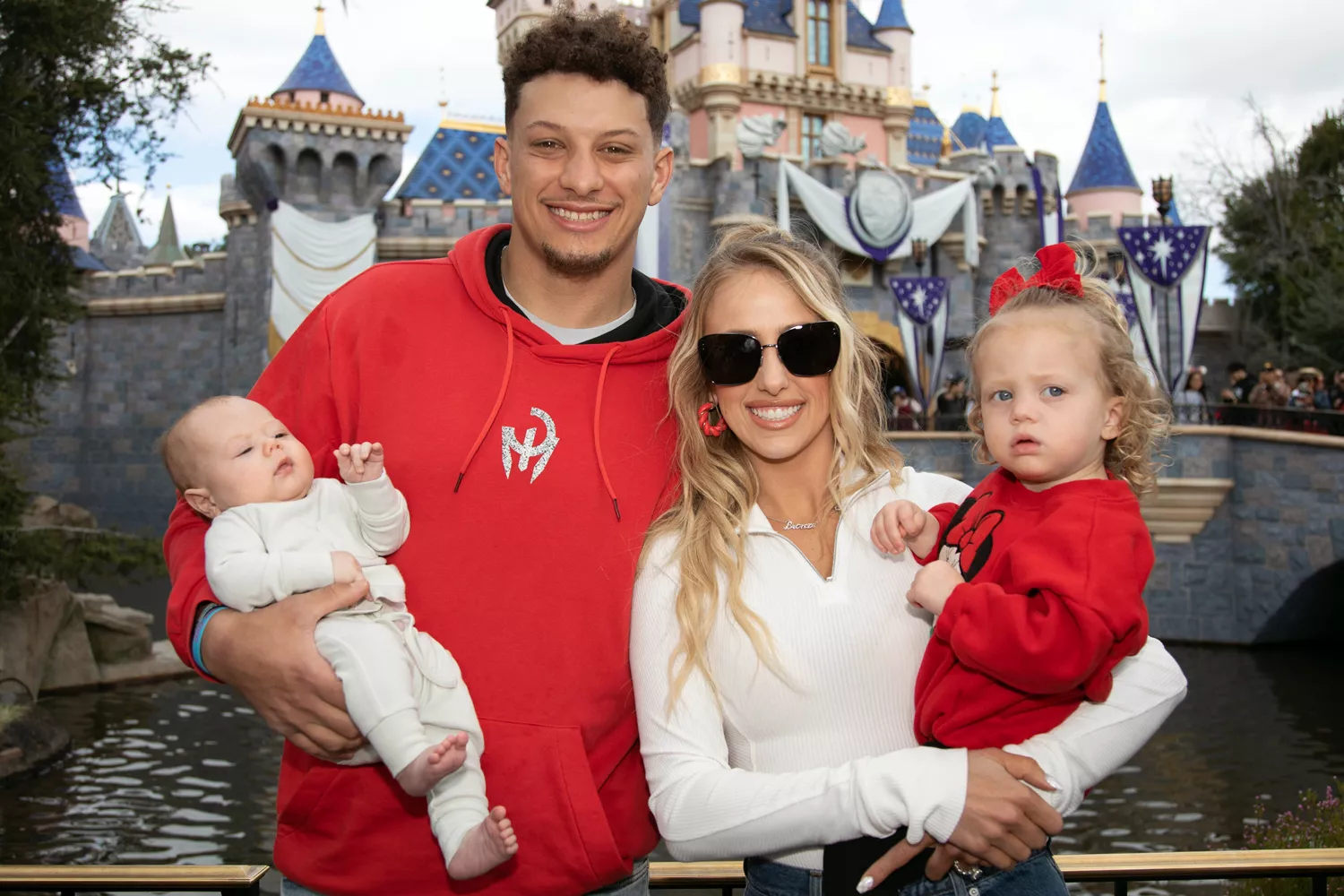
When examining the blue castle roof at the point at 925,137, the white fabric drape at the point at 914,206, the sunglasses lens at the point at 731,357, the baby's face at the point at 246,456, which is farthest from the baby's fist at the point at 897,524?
the blue castle roof at the point at 925,137

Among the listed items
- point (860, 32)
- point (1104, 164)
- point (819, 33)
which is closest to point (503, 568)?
point (819, 33)

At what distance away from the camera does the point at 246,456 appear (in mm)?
2131

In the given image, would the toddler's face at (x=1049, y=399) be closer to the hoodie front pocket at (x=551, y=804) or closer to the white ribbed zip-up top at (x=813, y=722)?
the white ribbed zip-up top at (x=813, y=722)

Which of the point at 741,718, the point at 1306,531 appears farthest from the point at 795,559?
the point at 1306,531

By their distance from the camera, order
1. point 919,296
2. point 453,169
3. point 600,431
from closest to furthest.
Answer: point 600,431 < point 919,296 < point 453,169

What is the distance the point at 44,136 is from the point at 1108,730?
11.0 metres

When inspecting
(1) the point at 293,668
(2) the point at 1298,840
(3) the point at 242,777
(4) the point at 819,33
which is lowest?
(3) the point at 242,777

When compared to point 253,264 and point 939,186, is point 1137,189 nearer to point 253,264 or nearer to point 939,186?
point 939,186

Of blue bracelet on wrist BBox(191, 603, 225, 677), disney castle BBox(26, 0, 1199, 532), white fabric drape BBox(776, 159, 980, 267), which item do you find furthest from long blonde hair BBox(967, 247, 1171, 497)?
white fabric drape BBox(776, 159, 980, 267)

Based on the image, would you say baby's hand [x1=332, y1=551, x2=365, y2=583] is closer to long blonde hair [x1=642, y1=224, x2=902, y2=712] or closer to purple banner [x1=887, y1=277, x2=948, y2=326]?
long blonde hair [x1=642, y1=224, x2=902, y2=712]

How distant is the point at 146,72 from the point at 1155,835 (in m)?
11.0

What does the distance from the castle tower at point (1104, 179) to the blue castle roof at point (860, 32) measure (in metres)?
4.92

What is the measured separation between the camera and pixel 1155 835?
26.9 feet

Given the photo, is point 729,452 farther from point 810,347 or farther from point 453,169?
point 453,169
